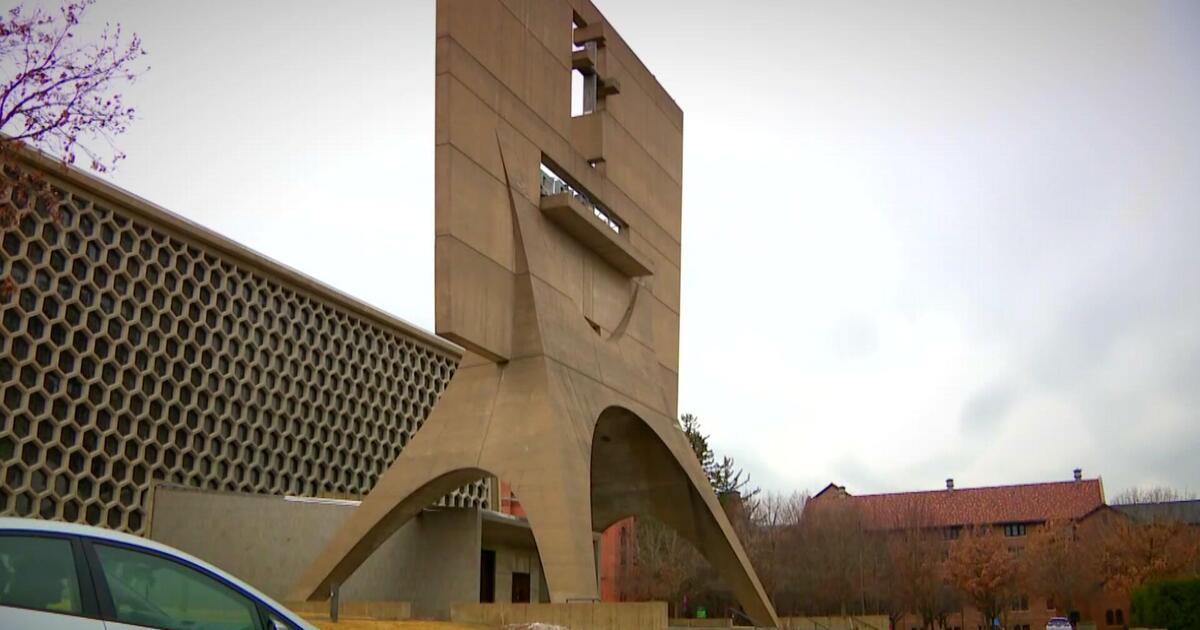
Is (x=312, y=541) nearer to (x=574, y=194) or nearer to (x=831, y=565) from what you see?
(x=574, y=194)

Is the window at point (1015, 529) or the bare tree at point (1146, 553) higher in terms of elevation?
the window at point (1015, 529)

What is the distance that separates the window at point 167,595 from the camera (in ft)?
16.2

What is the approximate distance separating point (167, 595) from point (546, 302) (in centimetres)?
1670

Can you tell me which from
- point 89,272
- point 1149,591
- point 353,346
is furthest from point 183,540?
point 1149,591

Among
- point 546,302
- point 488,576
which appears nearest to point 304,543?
point 488,576

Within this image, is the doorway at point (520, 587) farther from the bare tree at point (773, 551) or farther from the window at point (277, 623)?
the window at point (277, 623)

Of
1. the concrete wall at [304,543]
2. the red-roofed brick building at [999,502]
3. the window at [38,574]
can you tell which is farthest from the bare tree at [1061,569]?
the window at [38,574]

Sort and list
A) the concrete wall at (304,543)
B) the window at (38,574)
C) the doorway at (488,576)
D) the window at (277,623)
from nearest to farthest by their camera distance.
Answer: the window at (38,574), the window at (277,623), the concrete wall at (304,543), the doorway at (488,576)

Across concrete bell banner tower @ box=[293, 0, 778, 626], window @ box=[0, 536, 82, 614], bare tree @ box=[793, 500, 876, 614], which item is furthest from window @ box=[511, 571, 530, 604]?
window @ box=[0, 536, 82, 614]

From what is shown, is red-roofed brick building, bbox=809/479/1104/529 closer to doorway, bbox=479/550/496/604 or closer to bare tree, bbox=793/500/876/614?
bare tree, bbox=793/500/876/614

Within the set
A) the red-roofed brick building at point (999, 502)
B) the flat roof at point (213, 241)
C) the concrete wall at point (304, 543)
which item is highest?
the flat roof at point (213, 241)

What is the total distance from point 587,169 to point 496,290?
527 cm

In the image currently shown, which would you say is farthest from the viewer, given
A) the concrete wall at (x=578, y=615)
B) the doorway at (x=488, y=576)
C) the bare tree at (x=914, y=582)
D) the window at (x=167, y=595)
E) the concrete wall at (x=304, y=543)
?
the bare tree at (x=914, y=582)

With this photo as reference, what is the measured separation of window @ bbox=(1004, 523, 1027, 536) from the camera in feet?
198
